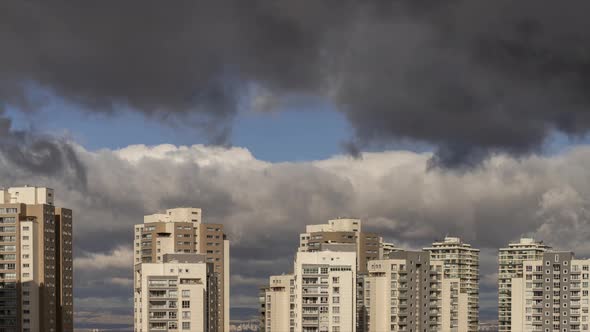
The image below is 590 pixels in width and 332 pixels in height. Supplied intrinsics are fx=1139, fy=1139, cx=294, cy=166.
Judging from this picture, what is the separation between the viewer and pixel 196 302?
199 meters

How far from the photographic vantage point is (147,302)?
19688cm

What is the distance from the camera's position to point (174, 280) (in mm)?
199000

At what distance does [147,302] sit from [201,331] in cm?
1061

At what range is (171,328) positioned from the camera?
196750 millimetres

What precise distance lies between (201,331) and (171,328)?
521 cm

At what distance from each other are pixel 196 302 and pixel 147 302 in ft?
28.2

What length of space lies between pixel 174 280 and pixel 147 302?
6092 mm

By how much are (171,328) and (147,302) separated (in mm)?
6112

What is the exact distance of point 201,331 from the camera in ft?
648

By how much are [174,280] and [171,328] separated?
8.38 metres
